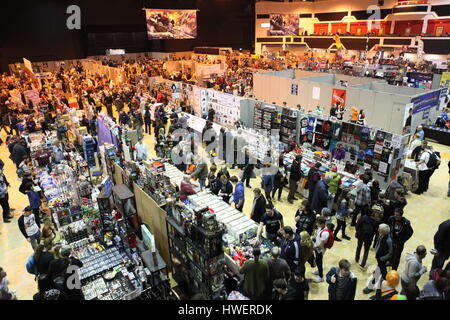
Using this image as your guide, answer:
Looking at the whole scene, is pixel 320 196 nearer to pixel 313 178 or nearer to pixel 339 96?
pixel 313 178

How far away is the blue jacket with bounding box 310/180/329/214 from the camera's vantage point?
6.86m

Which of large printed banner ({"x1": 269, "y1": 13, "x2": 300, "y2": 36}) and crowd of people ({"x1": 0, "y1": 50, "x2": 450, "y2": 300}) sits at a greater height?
large printed banner ({"x1": 269, "y1": 13, "x2": 300, "y2": 36})

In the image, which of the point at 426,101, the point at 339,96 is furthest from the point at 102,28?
the point at 426,101

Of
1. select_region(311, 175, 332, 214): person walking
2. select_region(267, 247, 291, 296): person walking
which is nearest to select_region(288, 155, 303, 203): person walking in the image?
select_region(311, 175, 332, 214): person walking

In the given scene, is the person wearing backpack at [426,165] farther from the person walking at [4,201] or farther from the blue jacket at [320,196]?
the person walking at [4,201]

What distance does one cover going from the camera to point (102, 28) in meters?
31.2

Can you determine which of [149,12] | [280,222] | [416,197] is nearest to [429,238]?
[416,197]

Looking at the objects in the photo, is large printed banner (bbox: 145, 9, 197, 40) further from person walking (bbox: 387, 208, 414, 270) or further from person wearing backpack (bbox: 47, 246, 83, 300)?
person walking (bbox: 387, 208, 414, 270)

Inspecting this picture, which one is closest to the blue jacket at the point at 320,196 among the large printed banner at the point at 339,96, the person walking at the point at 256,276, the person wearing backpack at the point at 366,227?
the person wearing backpack at the point at 366,227

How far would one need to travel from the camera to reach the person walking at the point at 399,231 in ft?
17.1

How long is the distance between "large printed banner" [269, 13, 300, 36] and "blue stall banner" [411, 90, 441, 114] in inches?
1065

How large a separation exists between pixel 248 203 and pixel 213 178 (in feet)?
5.21

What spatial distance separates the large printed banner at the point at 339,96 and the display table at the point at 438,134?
3.69 metres
